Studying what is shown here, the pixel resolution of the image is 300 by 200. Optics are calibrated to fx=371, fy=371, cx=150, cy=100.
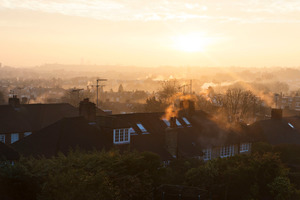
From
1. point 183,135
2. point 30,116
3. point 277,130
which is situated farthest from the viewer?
point 277,130

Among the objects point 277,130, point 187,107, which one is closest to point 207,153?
point 187,107

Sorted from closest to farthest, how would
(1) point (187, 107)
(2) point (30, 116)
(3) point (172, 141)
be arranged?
(3) point (172, 141)
(1) point (187, 107)
(2) point (30, 116)

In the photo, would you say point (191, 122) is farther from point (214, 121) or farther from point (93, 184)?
point (93, 184)

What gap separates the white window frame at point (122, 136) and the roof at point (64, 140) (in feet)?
3.15

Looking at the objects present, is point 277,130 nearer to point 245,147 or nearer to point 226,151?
point 245,147

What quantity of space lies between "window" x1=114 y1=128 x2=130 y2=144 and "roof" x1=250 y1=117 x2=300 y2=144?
19.5 meters

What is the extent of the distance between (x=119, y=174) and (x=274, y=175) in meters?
10.8

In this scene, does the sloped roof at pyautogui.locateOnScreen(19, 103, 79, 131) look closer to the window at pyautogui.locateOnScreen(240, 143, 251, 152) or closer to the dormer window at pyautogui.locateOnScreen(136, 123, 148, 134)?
the dormer window at pyautogui.locateOnScreen(136, 123, 148, 134)

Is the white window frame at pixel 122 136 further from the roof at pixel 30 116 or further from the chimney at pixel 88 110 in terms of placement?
the roof at pixel 30 116

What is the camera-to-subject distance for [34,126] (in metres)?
51.8

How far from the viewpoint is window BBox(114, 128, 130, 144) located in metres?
36.3

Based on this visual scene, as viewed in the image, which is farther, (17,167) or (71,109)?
(71,109)

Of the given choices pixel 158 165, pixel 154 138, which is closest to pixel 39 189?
pixel 158 165

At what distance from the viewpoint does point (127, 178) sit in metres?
21.7
